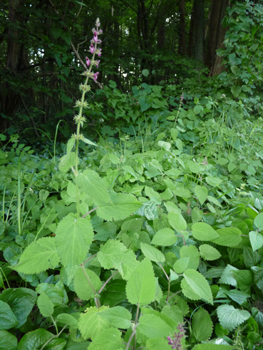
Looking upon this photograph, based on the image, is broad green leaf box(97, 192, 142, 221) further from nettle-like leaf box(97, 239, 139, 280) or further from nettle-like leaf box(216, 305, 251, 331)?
nettle-like leaf box(216, 305, 251, 331)

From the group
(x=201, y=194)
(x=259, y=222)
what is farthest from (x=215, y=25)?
(x=259, y=222)

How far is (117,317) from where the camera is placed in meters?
0.68

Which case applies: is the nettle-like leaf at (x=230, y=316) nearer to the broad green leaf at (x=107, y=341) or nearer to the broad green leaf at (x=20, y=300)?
the broad green leaf at (x=107, y=341)

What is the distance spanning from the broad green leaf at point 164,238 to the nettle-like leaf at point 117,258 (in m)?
0.22

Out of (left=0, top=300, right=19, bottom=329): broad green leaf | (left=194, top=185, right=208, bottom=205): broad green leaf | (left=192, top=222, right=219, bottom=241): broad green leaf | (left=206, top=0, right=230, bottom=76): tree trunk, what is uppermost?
(left=206, top=0, right=230, bottom=76): tree trunk

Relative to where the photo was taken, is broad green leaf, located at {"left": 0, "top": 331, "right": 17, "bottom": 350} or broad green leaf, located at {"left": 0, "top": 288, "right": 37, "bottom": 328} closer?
broad green leaf, located at {"left": 0, "top": 331, "right": 17, "bottom": 350}

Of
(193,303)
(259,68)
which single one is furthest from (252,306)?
(259,68)

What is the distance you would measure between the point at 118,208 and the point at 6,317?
→ 0.53 metres

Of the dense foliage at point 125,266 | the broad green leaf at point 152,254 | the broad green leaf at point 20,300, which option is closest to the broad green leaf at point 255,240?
the dense foliage at point 125,266

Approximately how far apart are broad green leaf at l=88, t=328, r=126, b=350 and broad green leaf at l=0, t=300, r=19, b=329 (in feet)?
1.21

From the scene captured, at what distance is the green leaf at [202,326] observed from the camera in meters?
0.83

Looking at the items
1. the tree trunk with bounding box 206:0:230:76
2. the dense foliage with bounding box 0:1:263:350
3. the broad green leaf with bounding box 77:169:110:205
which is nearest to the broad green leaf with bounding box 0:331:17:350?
the dense foliage with bounding box 0:1:263:350

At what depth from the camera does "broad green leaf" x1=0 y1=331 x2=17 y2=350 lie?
2.47 feet

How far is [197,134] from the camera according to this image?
2953 millimetres
